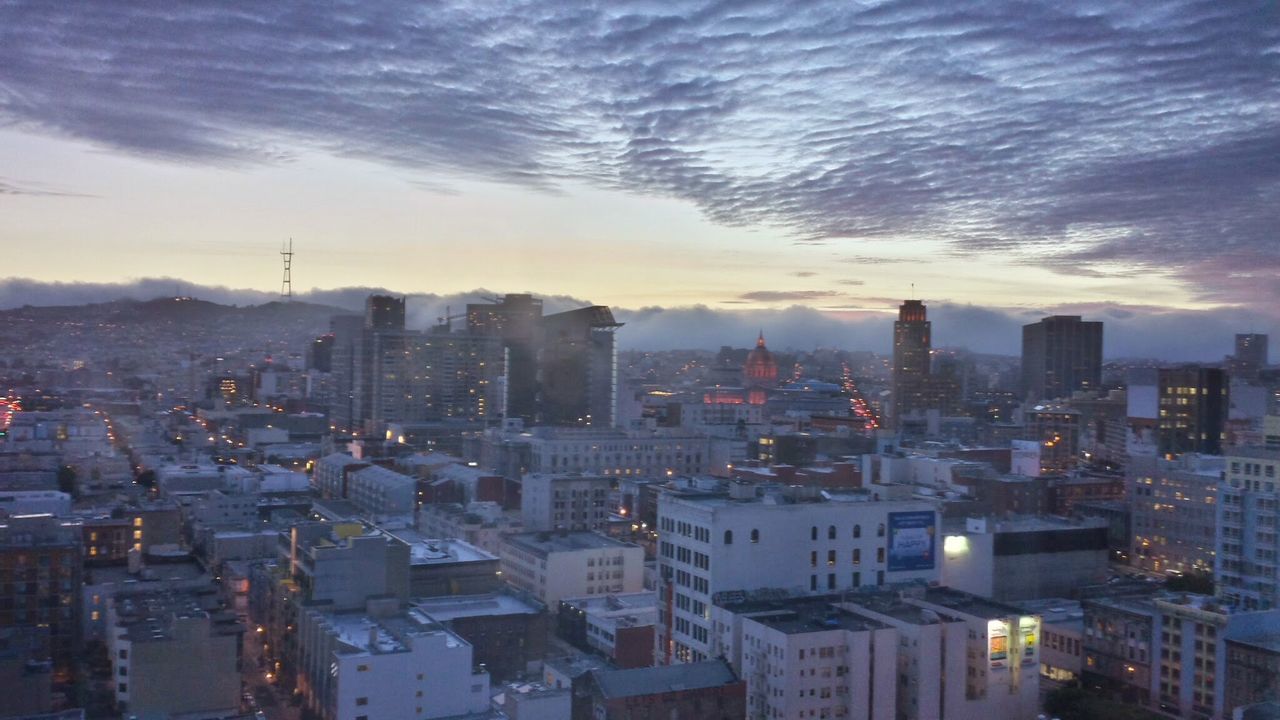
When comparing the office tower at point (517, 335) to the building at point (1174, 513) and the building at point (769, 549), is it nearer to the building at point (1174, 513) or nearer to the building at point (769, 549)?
the building at point (1174, 513)

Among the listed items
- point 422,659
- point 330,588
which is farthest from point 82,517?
point 422,659

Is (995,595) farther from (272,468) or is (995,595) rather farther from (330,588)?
(272,468)

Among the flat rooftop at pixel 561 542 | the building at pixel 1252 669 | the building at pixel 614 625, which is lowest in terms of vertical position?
the building at pixel 614 625

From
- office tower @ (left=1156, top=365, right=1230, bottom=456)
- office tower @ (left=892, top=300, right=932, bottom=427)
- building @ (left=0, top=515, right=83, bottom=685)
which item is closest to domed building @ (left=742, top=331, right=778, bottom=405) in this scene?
office tower @ (left=892, top=300, right=932, bottom=427)

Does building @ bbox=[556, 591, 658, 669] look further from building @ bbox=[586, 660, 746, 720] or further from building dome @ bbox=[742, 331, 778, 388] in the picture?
building dome @ bbox=[742, 331, 778, 388]

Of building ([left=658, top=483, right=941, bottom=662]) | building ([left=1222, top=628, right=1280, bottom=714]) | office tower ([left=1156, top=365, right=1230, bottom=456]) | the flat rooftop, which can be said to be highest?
office tower ([left=1156, top=365, right=1230, bottom=456])

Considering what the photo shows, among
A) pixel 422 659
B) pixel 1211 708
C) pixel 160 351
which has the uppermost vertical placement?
pixel 160 351

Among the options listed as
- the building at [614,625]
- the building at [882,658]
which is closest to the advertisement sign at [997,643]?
the building at [882,658]
